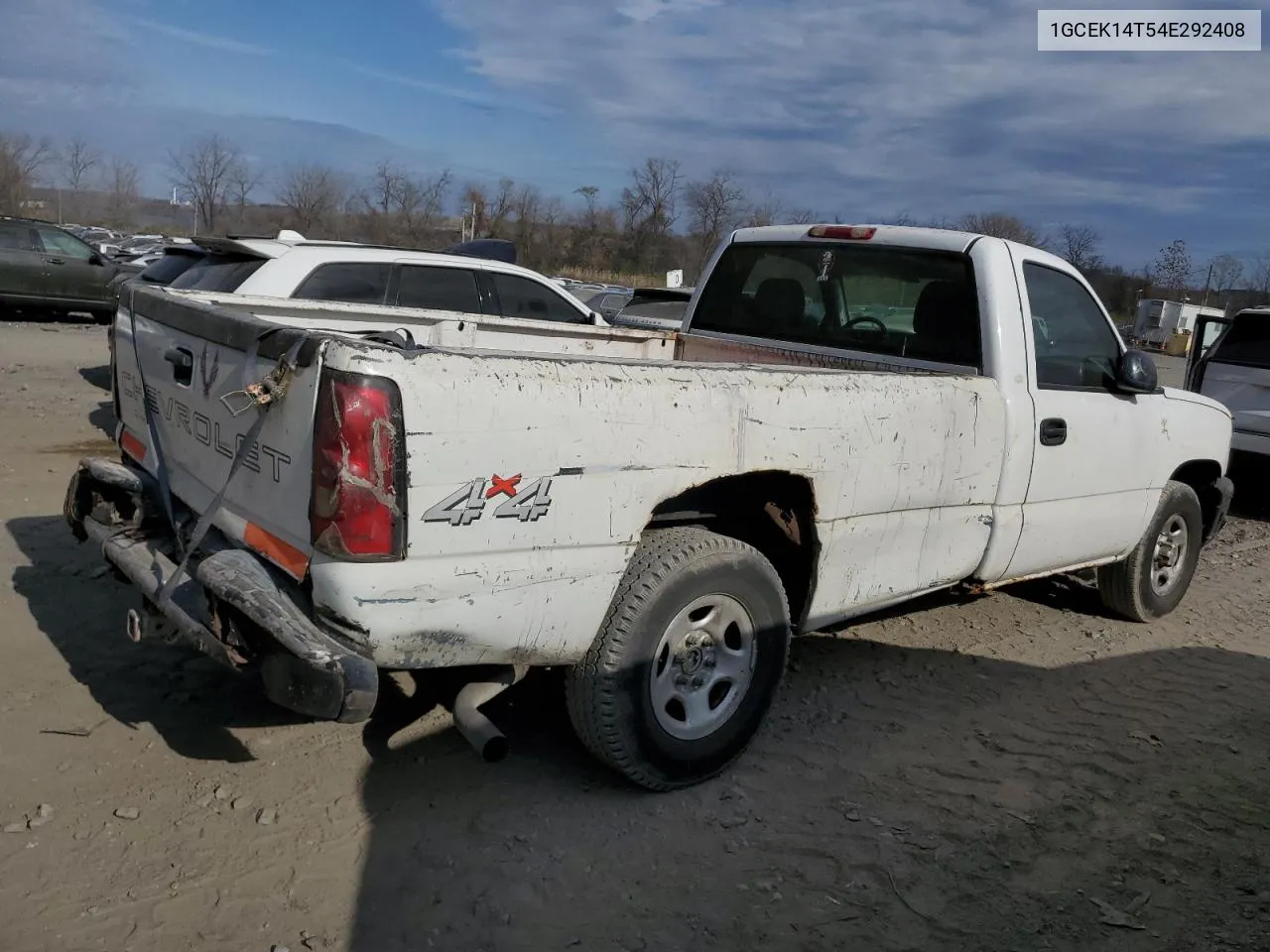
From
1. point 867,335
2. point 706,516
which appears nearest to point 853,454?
point 706,516

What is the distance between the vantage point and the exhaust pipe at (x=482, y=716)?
3.08 meters

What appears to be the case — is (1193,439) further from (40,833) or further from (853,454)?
(40,833)

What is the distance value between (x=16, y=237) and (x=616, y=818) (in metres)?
17.1

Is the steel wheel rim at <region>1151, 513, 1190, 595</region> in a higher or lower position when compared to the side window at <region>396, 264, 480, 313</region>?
lower

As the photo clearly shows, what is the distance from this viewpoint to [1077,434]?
4668 mm

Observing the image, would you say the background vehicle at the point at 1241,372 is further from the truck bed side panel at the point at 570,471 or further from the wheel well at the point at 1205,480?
the truck bed side panel at the point at 570,471

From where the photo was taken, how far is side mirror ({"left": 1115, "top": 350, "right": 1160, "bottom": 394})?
4.79 metres

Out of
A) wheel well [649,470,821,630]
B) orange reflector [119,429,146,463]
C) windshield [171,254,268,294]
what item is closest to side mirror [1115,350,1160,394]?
wheel well [649,470,821,630]

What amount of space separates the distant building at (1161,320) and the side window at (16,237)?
118 feet

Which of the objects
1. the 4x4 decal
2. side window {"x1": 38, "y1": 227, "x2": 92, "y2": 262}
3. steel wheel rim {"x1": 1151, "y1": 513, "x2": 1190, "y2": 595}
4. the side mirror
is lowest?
steel wheel rim {"x1": 1151, "y1": 513, "x2": 1190, "y2": 595}

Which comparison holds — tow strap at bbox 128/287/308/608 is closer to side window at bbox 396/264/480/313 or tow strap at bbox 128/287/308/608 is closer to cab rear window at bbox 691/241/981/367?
cab rear window at bbox 691/241/981/367

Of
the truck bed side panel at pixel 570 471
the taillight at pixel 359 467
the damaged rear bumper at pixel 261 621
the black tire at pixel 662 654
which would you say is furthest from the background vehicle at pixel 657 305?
the taillight at pixel 359 467

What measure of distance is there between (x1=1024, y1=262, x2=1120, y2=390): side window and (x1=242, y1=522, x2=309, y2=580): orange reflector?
3.18m

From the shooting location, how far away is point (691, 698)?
3.60 metres
